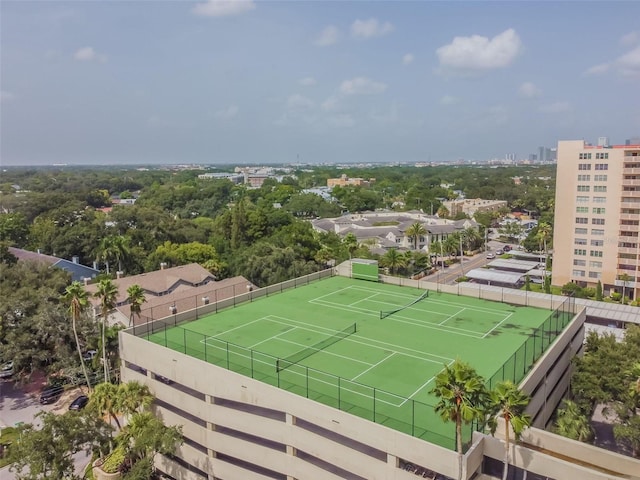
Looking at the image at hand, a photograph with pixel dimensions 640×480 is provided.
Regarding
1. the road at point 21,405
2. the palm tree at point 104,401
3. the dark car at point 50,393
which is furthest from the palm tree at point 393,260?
the palm tree at point 104,401

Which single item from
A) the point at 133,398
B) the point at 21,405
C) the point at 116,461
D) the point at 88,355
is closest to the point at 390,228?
the point at 88,355

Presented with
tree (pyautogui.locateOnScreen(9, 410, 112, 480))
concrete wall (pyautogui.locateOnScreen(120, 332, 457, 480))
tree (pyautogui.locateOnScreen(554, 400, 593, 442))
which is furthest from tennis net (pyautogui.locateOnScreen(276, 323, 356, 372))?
tree (pyautogui.locateOnScreen(554, 400, 593, 442))

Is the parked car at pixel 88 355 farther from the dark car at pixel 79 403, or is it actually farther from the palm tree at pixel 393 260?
the palm tree at pixel 393 260

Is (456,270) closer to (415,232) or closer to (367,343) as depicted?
(415,232)

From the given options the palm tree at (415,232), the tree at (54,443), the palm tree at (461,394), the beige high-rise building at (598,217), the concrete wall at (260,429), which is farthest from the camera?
the palm tree at (415,232)

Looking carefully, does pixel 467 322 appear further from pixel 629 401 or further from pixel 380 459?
pixel 380 459

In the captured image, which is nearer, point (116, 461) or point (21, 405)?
point (116, 461)

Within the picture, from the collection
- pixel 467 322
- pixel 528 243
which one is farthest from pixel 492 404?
pixel 528 243
